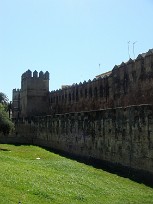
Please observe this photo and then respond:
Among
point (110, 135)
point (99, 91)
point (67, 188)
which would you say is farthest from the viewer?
point (99, 91)

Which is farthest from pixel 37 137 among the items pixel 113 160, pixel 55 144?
pixel 113 160

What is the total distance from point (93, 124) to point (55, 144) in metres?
8.45

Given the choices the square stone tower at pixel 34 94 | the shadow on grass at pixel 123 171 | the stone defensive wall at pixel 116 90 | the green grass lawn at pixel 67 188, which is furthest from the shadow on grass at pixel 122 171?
the square stone tower at pixel 34 94

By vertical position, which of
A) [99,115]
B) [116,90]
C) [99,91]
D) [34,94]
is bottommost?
[99,115]

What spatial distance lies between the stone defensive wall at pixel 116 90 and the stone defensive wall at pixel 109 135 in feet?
22.9

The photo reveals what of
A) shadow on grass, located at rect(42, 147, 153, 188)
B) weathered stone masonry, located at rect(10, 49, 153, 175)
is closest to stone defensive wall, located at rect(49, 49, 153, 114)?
weathered stone masonry, located at rect(10, 49, 153, 175)

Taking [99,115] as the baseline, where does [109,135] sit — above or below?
below

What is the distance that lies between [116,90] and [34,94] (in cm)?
1507

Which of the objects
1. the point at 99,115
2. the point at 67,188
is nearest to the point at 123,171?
the point at 99,115

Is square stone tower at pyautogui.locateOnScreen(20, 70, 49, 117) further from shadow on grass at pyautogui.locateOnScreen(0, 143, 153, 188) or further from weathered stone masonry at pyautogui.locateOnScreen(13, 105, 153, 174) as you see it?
shadow on grass at pyautogui.locateOnScreen(0, 143, 153, 188)

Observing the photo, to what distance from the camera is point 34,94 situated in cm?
5028

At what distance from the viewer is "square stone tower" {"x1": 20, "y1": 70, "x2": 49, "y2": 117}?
4994 centimetres

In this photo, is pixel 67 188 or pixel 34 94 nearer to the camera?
pixel 67 188

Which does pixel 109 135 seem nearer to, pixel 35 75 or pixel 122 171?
pixel 122 171
